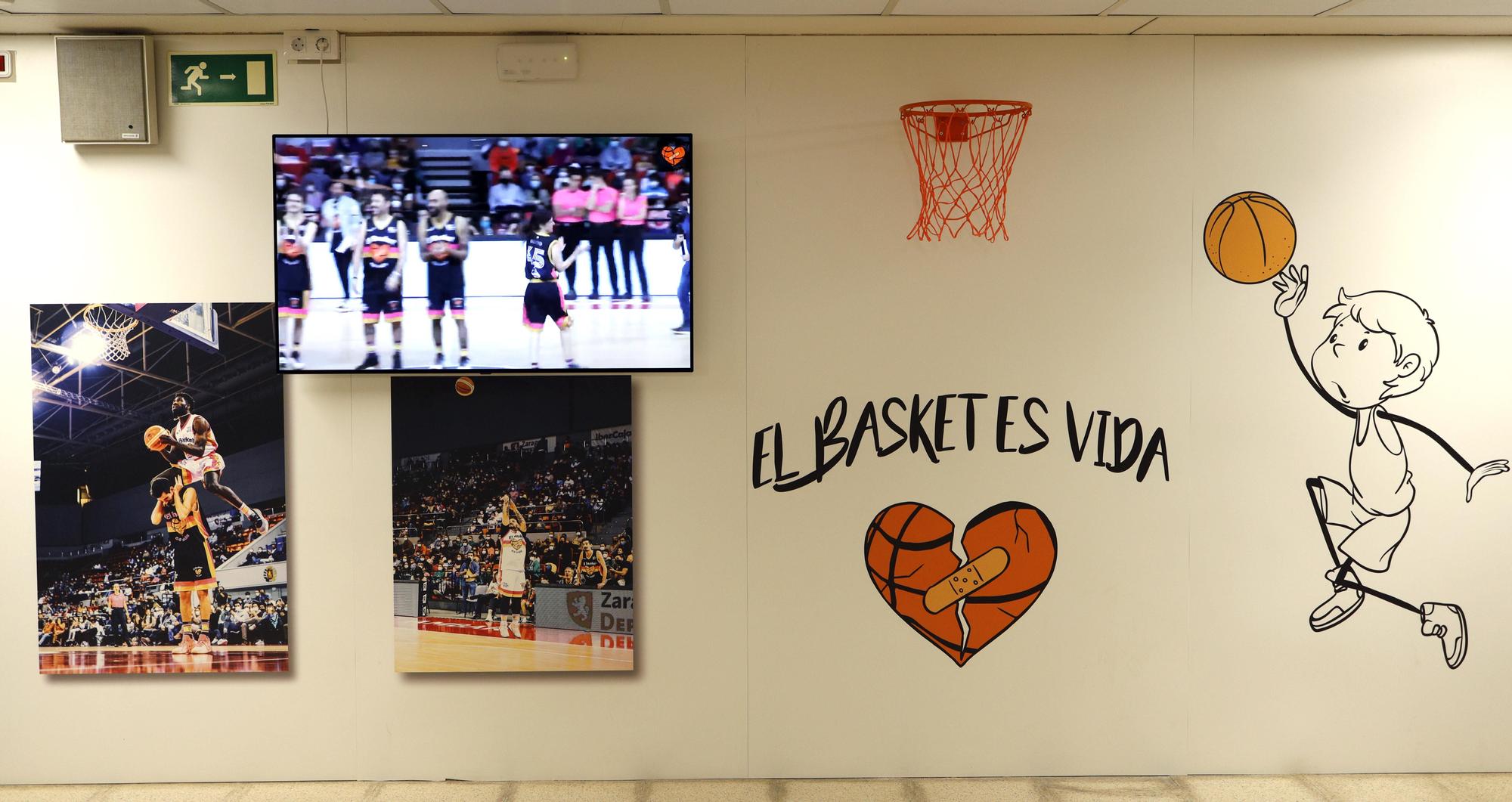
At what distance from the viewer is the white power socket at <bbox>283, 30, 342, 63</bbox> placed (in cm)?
362

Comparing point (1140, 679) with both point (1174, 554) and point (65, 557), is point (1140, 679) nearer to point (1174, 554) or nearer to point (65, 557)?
point (1174, 554)

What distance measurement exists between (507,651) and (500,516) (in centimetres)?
49

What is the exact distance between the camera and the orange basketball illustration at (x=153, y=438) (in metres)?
3.71

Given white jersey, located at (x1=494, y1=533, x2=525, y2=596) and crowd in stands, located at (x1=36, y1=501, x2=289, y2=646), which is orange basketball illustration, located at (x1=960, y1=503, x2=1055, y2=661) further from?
crowd in stands, located at (x1=36, y1=501, x2=289, y2=646)

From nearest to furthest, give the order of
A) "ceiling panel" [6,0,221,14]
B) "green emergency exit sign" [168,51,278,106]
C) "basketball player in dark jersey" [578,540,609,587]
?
"ceiling panel" [6,0,221,14] → "green emergency exit sign" [168,51,278,106] → "basketball player in dark jersey" [578,540,609,587]

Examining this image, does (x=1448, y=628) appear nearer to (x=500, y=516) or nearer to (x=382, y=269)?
(x=500, y=516)

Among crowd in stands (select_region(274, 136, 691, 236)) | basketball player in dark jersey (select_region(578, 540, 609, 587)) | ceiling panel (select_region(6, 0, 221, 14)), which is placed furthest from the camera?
basketball player in dark jersey (select_region(578, 540, 609, 587))

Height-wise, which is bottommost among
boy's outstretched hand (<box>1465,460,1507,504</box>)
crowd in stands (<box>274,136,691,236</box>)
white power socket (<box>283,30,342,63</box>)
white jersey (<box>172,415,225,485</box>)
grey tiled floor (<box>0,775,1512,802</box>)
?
grey tiled floor (<box>0,775,1512,802</box>)

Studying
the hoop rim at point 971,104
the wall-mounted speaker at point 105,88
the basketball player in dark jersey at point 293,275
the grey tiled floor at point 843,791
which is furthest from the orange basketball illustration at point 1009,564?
the wall-mounted speaker at point 105,88

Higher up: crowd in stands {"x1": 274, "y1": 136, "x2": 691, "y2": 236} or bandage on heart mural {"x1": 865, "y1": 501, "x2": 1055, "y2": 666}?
crowd in stands {"x1": 274, "y1": 136, "x2": 691, "y2": 236}

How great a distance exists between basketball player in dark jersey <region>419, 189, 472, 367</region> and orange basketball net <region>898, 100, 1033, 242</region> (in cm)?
161

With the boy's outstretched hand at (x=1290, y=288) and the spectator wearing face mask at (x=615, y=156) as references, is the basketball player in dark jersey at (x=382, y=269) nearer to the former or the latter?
the spectator wearing face mask at (x=615, y=156)

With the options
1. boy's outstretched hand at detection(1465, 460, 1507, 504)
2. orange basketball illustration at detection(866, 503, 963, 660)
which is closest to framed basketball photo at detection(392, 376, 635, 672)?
orange basketball illustration at detection(866, 503, 963, 660)

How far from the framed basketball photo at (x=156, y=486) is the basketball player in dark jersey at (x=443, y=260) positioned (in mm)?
644
